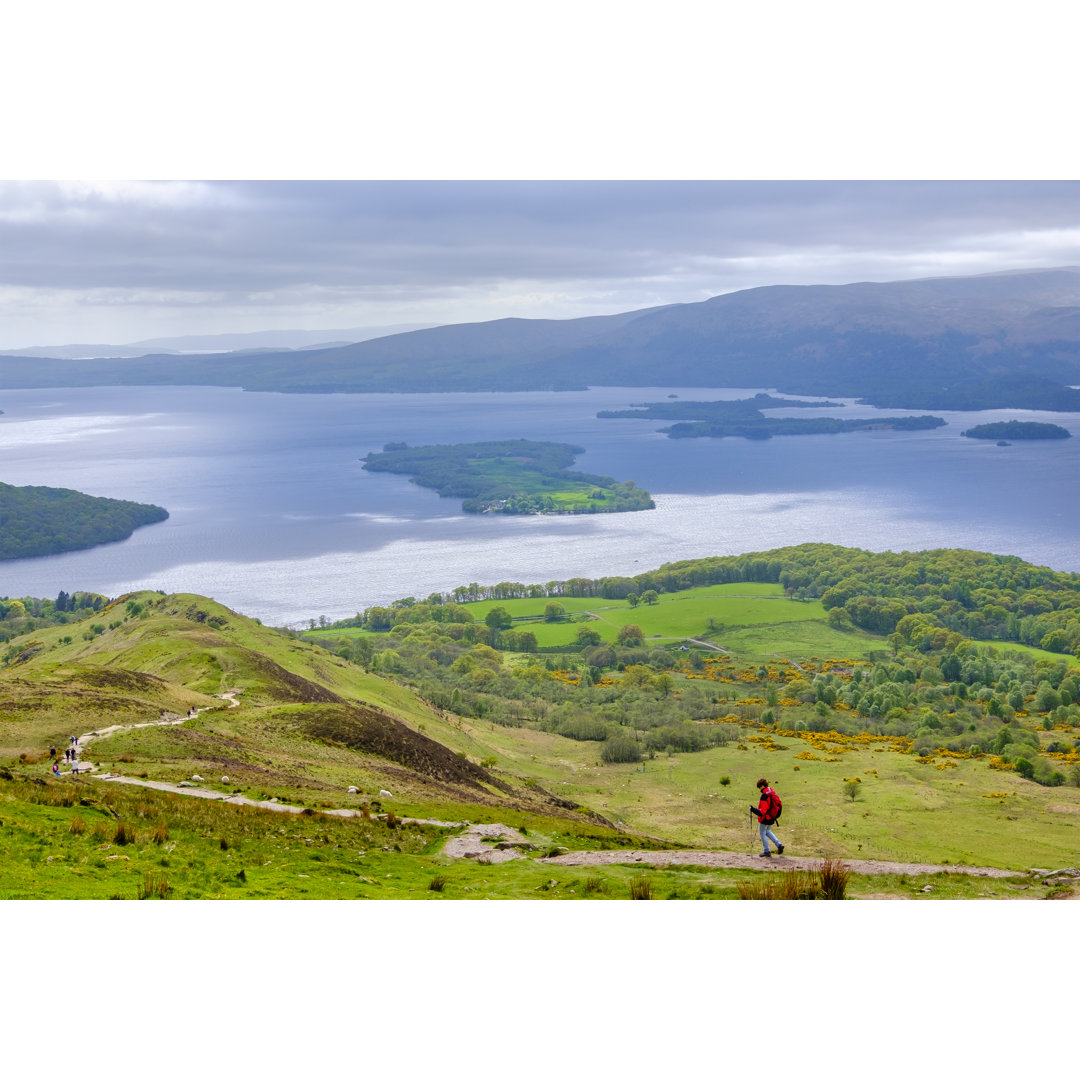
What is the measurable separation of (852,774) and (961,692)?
76.2 feet

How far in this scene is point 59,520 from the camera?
11012 cm

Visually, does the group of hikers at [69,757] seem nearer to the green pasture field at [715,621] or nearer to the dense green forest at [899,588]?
the green pasture field at [715,621]

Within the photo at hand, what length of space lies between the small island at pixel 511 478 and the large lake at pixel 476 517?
3889mm

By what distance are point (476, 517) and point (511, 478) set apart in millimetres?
24299

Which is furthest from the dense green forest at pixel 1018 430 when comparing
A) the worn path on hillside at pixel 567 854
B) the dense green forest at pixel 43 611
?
the worn path on hillside at pixel 567 854

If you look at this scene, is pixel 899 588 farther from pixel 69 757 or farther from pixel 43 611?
pixel 69 757

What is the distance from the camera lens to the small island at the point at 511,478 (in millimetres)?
131250

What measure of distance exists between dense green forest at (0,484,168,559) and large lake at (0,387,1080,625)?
287 cm

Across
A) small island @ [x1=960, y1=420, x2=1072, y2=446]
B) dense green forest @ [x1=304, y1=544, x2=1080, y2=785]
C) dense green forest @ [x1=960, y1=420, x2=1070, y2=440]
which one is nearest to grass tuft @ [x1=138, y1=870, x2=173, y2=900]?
dense green forest @ [x1=304, y1=544, x2=1080, y2=785]

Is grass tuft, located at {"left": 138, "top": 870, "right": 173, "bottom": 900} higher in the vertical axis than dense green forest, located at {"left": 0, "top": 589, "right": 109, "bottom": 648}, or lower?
higher

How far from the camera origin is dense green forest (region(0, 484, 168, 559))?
347 ft

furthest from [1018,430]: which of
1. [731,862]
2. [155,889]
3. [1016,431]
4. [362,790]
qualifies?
[155,889]

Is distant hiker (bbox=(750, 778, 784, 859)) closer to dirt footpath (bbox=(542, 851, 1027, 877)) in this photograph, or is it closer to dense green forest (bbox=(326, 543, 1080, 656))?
dirt footpath (bbox=(542, 851, 1027, 877))

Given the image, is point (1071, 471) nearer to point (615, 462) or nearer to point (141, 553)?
point (615, 462)
